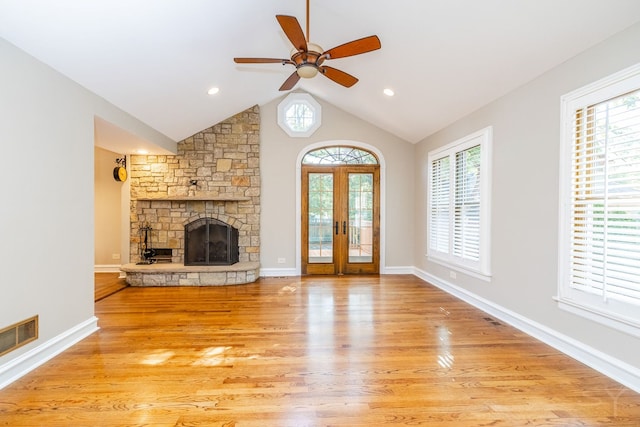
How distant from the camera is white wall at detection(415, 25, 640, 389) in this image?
7.62 feet

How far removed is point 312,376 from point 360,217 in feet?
13.6

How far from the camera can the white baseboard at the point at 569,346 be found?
7.11 feet

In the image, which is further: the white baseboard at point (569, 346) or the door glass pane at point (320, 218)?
the door glass pane at point (320, 218)

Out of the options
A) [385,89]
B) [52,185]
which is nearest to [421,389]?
[52,185]

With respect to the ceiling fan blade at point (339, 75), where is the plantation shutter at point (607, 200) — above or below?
below

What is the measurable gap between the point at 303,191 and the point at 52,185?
13.0 ft

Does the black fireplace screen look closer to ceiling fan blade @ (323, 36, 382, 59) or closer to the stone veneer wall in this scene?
the stone veneer wall

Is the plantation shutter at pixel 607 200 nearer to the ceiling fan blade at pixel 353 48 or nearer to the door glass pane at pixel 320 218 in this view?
the ceiling fan blade at pixel 353 48

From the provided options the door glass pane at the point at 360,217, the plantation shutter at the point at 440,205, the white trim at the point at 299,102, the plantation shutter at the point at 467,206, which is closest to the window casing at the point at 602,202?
the plantation shutter at the point at 467,206

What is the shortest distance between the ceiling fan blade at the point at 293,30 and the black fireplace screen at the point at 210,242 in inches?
153

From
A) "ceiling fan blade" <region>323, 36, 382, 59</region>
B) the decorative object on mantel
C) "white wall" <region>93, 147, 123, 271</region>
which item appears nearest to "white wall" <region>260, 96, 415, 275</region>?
the decorative object on mantel

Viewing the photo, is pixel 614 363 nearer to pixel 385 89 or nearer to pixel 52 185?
pixel 385 89

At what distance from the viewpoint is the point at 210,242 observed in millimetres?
5758

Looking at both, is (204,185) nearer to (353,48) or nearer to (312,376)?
(353,48)
